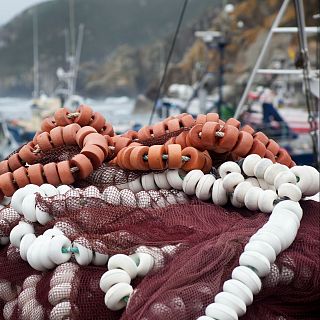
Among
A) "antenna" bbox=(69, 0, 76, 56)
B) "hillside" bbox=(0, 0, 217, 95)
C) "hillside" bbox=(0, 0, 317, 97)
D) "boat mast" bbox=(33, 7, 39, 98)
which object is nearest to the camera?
"boat mast" bbox=(33, 7, 39, 98)

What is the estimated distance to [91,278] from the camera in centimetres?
91

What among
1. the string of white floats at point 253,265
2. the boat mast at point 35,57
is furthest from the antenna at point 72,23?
the string of white floats at point 253,265

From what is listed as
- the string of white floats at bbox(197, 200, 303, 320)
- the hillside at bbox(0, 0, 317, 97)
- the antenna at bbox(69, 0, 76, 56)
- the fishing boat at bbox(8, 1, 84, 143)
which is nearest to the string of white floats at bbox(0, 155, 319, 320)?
the string of white floats at bbox(197, 200, 303, 320)

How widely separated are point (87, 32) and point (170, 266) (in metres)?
25.1

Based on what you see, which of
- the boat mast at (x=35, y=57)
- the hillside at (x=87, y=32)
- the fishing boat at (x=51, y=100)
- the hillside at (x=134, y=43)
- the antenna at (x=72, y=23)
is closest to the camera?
the fishing boat at (x=51, y=100)

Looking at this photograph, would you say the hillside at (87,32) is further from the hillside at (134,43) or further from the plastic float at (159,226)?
the plastic float at (159,226)

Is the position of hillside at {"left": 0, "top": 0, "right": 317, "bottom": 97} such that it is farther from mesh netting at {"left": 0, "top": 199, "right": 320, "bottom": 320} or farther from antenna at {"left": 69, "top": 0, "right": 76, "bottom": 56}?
mesh netting at {"left": 0, "top": 199, "right": 320, "bottom": 320}

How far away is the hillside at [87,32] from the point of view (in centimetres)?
2239

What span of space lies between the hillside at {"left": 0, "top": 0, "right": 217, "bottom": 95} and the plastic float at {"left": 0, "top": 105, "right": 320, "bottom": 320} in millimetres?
19208

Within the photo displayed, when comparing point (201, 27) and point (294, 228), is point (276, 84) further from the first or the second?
point (294, 228)

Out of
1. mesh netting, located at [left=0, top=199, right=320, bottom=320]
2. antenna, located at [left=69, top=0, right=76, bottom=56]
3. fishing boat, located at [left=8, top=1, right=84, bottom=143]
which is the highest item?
Answer: mesh netting, located at [left=0, top=199, right=320, bottom=320]

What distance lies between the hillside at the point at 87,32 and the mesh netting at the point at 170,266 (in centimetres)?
1939

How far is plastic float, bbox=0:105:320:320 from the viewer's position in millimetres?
832

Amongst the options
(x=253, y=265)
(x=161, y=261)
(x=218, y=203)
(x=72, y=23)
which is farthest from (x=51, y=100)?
(x=253, y=265)
